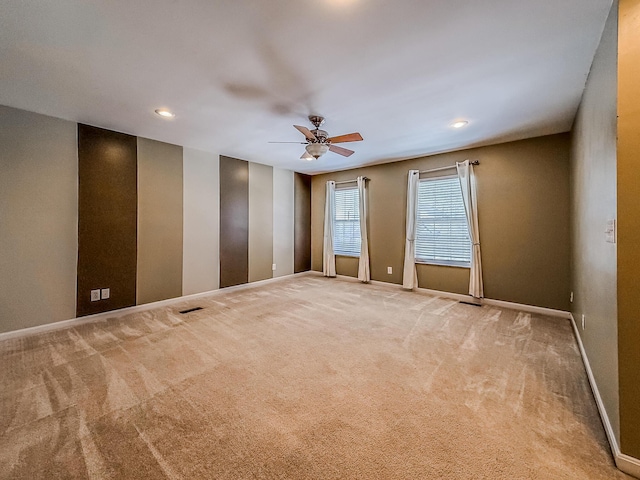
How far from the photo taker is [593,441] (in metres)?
1.49

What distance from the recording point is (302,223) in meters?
6.57

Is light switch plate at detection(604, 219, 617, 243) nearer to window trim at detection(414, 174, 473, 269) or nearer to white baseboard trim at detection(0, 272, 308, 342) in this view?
window trim at detection(414, 174, 473, 269)

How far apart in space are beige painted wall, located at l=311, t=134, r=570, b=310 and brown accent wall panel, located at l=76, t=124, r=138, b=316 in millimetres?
4832

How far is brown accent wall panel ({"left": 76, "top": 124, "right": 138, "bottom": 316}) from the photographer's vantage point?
3.36 m

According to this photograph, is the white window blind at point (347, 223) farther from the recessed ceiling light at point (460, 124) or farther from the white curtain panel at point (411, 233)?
the recessed ceiling light at point (460, 124)

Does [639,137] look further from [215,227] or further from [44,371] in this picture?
[215,227]

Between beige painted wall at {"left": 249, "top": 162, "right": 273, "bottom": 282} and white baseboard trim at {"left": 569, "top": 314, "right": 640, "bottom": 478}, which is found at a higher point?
beige painted wall at {"left": 249, "top": 162, "right": 273, "bottom": 282}

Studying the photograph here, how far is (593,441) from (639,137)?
169 centimetres

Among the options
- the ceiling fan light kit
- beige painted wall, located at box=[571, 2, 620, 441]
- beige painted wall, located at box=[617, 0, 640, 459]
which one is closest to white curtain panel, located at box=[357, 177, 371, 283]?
the ceiling fan light kit

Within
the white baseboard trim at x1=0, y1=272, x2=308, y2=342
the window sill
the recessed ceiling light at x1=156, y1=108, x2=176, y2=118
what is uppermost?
the recessed ceiling light at x1=156, y1=108, x2=176, y2=118

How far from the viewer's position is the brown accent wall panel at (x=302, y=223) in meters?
6.42

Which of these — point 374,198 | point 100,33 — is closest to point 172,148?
point 100,33

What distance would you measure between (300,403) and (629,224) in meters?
2.18

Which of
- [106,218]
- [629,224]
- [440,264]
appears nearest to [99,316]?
[106,218]
